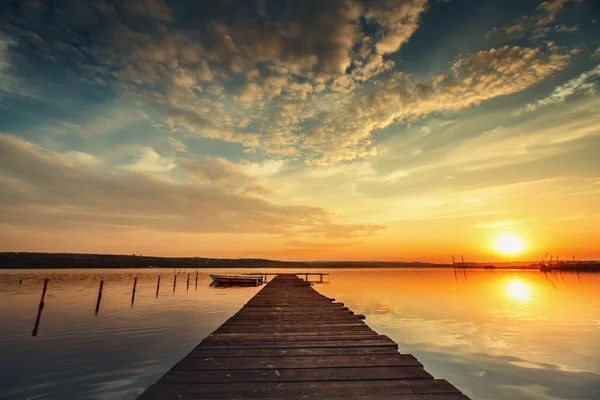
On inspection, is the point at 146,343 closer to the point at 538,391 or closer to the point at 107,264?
the point at 538,391

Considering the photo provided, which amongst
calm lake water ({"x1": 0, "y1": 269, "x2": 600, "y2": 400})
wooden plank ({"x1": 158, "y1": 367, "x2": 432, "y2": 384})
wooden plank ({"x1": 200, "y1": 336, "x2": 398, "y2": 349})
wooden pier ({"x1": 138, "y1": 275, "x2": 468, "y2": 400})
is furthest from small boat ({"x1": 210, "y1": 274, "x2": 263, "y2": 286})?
wooden plank ({"x1": 158, "y1": 367, "x2": 432, "y2": 384})

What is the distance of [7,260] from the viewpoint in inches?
5630

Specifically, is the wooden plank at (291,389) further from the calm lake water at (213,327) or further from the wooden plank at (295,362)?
the calm lake water at (213,327)

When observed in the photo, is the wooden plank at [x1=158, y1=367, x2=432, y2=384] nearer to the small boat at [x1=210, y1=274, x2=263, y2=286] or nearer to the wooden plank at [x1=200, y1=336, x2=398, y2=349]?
the wooden plank at [x1=200, y1=336, x2=398, y2=349]

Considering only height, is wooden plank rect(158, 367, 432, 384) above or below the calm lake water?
above

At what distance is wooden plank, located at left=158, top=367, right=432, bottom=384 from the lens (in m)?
5.06

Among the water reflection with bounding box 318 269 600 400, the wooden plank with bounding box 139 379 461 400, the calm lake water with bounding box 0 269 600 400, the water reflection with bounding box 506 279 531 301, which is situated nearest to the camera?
the wooden plank with bounding box 139 379 461 400

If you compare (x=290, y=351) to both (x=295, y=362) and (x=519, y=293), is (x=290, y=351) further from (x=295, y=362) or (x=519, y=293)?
(x=519, y=293)

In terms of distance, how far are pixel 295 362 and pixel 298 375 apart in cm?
80

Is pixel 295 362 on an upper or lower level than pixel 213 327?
upper

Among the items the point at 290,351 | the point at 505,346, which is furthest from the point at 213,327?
the point at 505,346

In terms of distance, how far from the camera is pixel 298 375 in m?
5.33

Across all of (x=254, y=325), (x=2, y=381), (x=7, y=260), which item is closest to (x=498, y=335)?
(x=254, y=325)

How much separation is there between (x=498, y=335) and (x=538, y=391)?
29.3 feet
